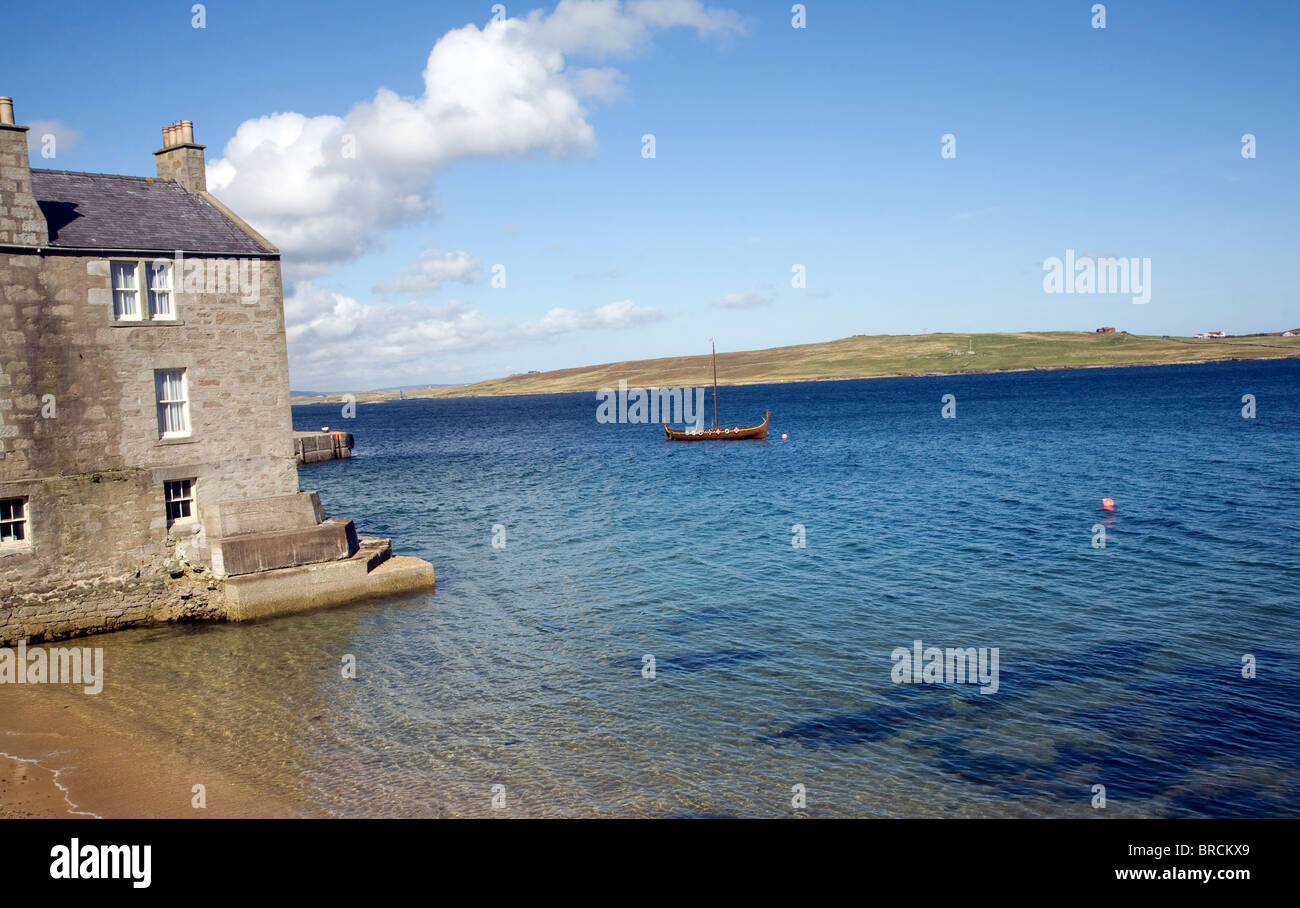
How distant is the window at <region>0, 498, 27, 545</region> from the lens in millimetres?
21141

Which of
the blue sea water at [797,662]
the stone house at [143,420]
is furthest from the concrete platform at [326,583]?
the blue sea water at [797,662]

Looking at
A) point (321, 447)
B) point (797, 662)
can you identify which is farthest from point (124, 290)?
point (321, 447)

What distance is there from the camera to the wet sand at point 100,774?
538 inches

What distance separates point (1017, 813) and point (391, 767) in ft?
34.5

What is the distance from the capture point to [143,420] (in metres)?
23.4

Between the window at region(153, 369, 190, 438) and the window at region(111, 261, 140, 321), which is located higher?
the window at region(111, 261, 140, 321)

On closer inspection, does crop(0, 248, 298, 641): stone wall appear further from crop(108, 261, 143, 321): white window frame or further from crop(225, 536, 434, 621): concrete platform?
crop(225, 536, 434, 621): concrete platform

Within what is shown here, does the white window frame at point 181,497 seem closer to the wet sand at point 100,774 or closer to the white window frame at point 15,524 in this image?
the white window frame at point 15,524

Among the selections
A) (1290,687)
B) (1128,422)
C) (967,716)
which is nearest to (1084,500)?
(1290,687)

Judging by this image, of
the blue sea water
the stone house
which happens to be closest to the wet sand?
the blue sea water

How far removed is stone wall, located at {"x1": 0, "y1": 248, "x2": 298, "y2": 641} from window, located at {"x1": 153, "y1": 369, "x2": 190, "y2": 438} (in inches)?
10.4

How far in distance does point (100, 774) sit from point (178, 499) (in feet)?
35.4
